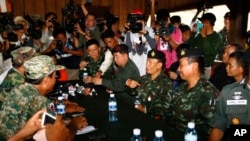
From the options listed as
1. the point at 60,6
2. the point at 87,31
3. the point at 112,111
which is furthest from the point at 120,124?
the point at 60,6

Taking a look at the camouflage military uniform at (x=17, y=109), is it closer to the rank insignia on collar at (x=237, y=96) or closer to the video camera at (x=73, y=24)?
the rank insignia on collar at (x=237, y=96)

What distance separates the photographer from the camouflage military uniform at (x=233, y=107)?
2182mm

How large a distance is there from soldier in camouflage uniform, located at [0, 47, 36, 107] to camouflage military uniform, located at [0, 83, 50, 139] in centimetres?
69

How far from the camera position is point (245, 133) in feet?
6.72

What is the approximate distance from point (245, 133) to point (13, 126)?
5.57 ft

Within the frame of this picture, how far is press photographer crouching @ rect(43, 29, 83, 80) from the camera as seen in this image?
5.29m

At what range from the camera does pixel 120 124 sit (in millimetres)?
2590

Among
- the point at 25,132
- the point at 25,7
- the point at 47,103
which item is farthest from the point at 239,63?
the point at 25,7

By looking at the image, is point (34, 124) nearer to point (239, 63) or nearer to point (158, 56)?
point (158, 56)

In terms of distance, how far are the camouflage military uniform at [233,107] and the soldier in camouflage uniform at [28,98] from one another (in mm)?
1402

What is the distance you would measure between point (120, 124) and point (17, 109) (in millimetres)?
921

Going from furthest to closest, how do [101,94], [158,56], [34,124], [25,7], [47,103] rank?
[25,7] < [101,94] < [158,56] < [47,103] < [34,124]

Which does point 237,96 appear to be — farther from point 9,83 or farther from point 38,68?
point 9,83

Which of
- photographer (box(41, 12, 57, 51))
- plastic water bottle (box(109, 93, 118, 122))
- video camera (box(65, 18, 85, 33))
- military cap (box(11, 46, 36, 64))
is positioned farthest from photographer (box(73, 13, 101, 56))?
plastic water bottle (box(109, 93, 118, 122))
